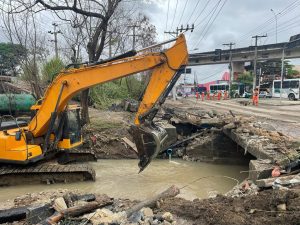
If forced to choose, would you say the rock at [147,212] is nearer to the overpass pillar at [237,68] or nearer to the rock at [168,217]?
the rock at [168,217]

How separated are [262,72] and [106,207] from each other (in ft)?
207

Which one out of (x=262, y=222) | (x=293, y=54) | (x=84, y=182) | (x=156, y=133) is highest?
(x=293, y=54)

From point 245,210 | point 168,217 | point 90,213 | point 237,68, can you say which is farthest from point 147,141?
point 237,68

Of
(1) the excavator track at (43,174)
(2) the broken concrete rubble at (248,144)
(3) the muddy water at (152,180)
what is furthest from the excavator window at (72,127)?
(2) the broken concrete rubble at (248,144)

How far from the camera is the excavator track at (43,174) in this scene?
10.4m

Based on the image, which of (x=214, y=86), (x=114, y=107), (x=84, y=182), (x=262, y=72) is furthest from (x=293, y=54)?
(x=84, y=182)

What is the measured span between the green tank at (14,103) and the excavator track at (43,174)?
24.9 ft

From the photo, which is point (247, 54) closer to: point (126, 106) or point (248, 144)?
point (126, 106)

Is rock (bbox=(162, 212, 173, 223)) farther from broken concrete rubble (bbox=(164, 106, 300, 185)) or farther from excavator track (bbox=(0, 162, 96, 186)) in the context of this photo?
excavator track (bbox=(0, 162, 96, 186))

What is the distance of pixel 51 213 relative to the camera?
645 centimetres

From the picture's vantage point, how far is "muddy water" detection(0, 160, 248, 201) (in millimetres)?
10266

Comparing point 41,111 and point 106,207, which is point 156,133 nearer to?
point 106,207

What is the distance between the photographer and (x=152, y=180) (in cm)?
1161

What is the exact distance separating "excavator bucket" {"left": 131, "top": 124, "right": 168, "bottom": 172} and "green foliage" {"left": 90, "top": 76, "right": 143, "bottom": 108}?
48.4 feet
